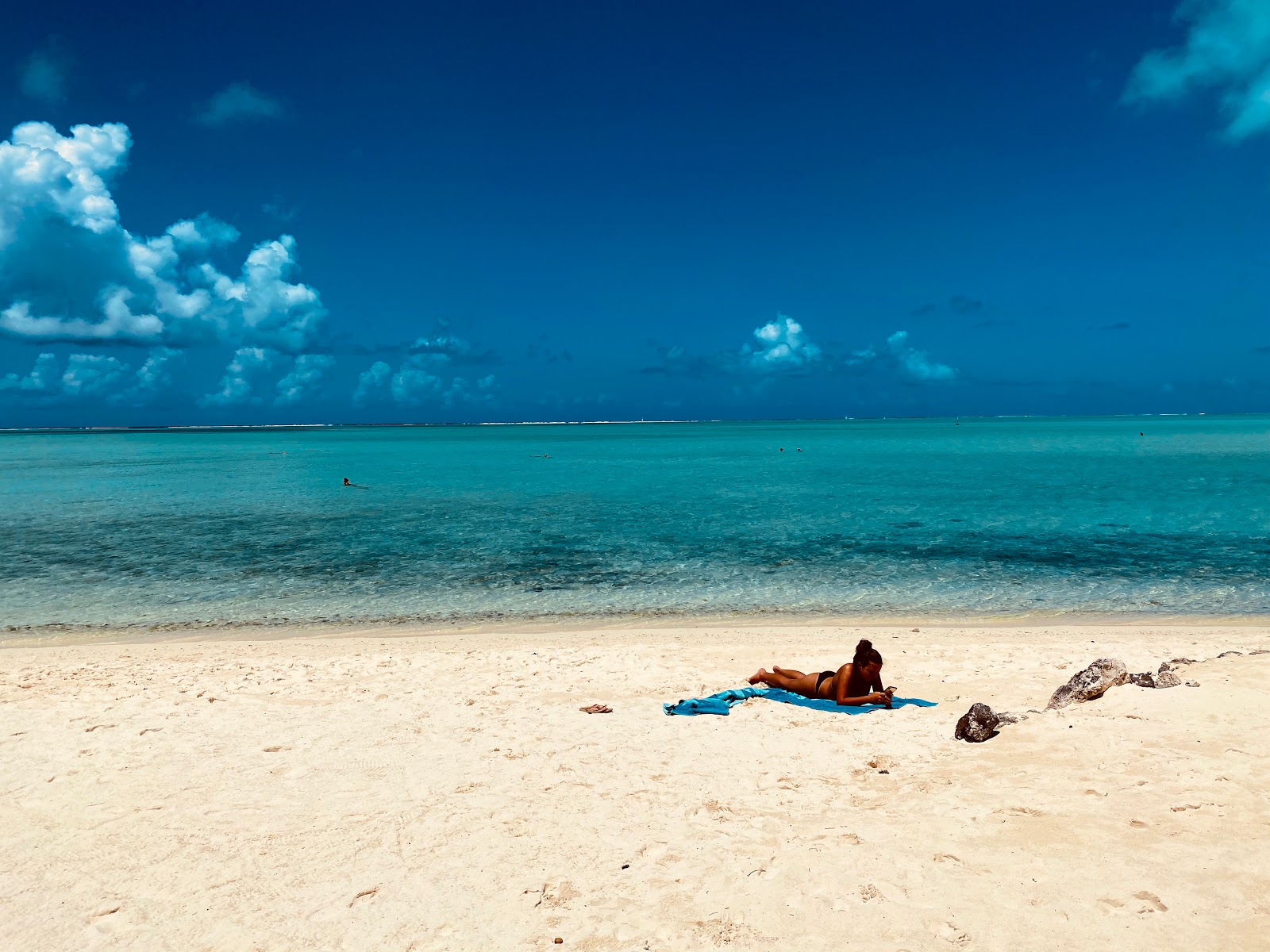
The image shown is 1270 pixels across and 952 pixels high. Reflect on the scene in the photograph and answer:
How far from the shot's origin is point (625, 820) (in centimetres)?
686

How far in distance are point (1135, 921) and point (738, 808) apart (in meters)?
3.17

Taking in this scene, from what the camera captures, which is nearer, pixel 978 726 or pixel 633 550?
pixel 978 726

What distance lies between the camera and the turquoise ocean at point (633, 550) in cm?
1806

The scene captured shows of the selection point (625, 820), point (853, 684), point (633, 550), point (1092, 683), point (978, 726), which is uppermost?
point (1092, 683)

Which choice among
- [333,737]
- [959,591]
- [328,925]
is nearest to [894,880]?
[328,925]

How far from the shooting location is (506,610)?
58.9 ft

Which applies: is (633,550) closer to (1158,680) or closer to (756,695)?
(756,695)

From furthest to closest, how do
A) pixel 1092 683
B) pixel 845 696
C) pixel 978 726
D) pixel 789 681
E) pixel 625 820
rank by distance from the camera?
pixel 789 681
pixel 845 696
pixel 1092 683
pixel 978 726
pixel 625 820

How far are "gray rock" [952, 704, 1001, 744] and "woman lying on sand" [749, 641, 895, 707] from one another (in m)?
1.45

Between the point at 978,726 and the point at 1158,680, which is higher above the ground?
the point at 1158,680

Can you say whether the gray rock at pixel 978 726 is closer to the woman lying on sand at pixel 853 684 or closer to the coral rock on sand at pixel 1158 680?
the woman lying on sand at pixel 853 684

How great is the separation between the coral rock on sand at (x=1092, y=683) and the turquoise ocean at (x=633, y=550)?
7.59 metres

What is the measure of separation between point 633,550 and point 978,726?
17.7 meters

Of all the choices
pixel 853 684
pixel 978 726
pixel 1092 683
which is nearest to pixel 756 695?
pixel 853 684
